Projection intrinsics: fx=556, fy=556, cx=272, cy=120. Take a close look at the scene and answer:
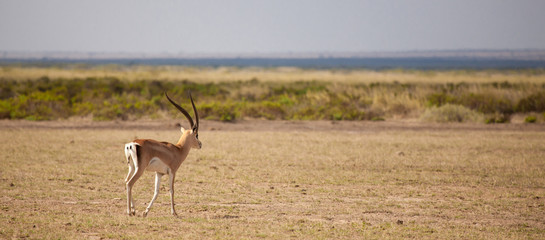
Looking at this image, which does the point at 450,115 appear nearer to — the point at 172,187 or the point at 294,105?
the point at 294,105

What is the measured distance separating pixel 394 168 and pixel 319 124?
34.9ft

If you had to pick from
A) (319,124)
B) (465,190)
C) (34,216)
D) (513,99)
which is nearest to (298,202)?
(465,190)

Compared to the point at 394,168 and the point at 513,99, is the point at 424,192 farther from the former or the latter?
the point at 513,99

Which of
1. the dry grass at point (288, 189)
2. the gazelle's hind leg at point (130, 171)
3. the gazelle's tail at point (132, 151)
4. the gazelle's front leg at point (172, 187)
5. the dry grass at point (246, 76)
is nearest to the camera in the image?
the gazelle's tail at point (132, 151)

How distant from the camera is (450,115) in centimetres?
2581

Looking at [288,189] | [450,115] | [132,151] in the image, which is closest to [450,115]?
[450,115]

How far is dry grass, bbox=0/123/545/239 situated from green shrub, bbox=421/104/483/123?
595 centimetres

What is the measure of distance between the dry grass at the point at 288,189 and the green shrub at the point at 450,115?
19.5 feet

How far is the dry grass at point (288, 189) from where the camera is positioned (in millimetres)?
8297

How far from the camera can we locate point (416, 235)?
8.04 m

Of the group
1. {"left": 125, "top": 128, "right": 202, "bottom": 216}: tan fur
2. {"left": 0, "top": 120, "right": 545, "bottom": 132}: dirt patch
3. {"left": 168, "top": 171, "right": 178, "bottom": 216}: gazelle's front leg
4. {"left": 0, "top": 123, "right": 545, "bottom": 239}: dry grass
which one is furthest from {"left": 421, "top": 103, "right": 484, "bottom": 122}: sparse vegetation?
{"left": 168, "top": 171, "right": 178, "bottom": 216}: gazelle's front leg

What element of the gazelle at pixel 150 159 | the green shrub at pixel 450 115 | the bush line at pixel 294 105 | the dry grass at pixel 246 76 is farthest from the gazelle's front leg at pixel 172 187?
the dry grass at pixel 246 76

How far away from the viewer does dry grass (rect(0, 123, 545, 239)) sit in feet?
27.2

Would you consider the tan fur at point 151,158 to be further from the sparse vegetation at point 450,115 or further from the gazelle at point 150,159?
the sparse vegetation at point 450,115
